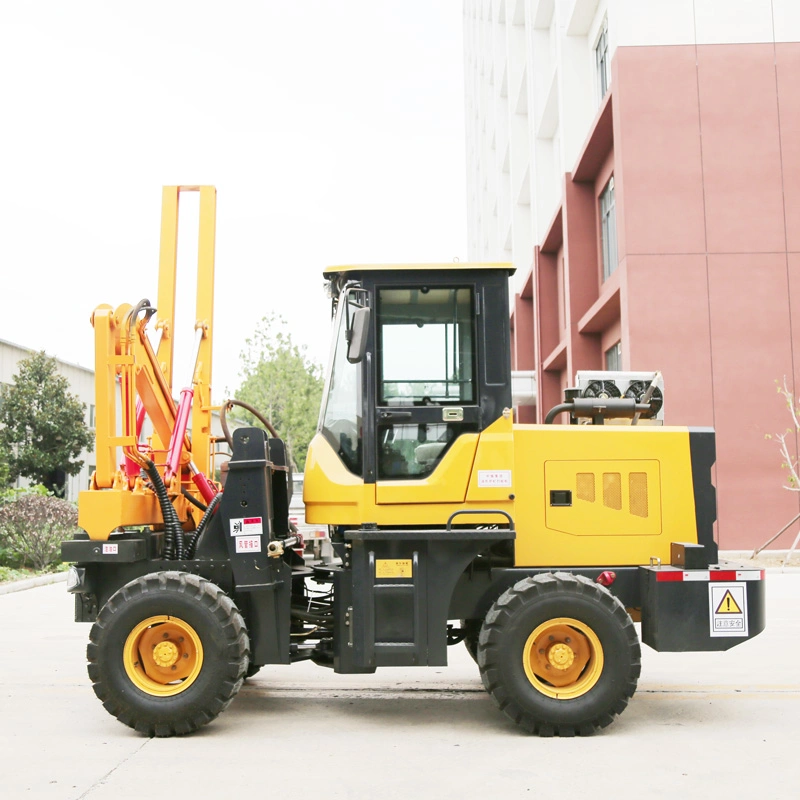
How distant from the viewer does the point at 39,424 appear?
34031mm

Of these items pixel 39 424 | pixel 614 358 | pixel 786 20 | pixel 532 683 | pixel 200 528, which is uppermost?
pixel 786 20

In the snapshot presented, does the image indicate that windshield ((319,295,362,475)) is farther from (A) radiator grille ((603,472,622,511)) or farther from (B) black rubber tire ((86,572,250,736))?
(A) radiator grille ((603,472,622,511))

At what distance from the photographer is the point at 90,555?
6703mm

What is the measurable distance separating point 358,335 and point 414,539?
144cm

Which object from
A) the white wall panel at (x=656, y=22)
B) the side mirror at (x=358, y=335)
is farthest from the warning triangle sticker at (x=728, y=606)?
the white wall panel at (x=656, y=22)

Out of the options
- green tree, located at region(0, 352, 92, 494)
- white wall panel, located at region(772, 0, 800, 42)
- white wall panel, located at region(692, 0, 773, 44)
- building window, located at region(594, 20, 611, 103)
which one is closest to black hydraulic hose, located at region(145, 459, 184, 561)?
white wall panel, located at region(692, 0, 773, 44)

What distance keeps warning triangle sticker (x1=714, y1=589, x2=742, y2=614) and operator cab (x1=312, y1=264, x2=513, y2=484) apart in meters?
1.97

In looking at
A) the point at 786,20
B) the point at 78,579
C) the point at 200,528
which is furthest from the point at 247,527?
the point at 786,20

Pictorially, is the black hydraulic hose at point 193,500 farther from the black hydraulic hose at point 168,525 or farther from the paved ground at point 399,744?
the paved ground at point 399,744

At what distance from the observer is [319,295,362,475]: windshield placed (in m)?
6.76

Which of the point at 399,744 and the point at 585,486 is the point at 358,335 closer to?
the point at 585,486

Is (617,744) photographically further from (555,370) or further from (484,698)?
(555,370)

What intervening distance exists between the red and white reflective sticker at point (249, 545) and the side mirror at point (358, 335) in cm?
146

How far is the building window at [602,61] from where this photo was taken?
81.8 ft
